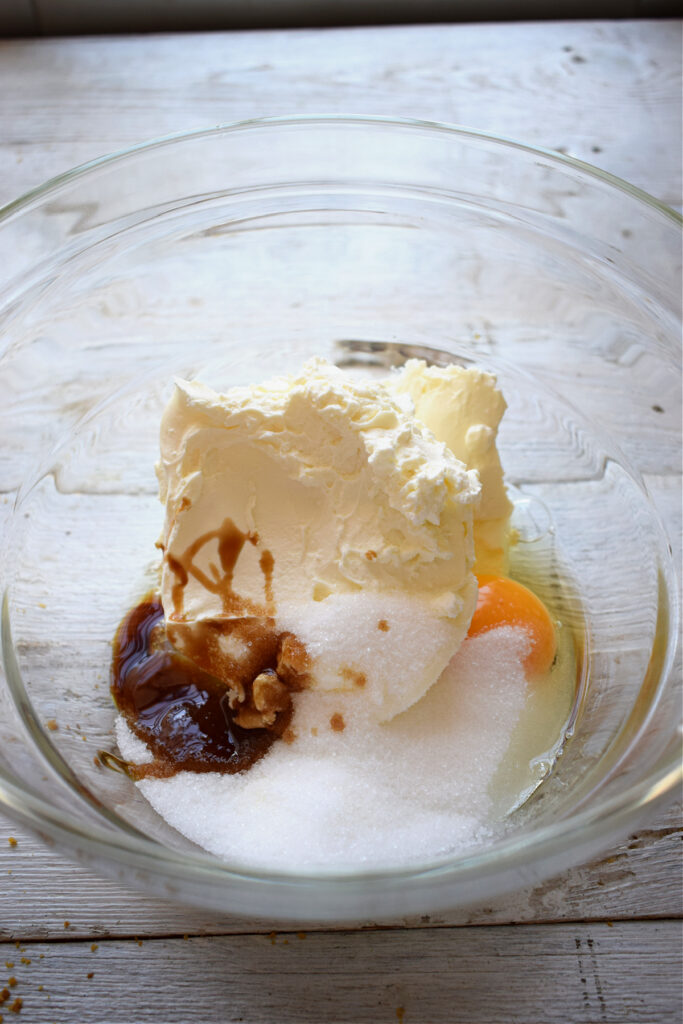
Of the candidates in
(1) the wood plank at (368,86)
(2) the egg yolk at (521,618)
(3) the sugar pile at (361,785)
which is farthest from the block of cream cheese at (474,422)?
(1) the wood plank at (368,86)

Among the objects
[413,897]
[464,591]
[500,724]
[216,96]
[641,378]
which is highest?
[216,96]

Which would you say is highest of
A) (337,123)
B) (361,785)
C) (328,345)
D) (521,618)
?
(337,123)

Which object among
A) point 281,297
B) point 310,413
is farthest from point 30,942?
point 281,297

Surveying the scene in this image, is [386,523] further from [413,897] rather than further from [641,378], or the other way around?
[641,378]

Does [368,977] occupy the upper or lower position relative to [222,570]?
lower

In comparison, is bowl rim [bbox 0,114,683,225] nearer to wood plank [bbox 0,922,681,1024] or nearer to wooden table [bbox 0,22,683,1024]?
wooden table [bbox 0,22,683,1024]

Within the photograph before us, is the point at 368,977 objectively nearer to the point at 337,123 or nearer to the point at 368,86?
the point at 337,123

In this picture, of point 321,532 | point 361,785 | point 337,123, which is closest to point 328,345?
point 337,123

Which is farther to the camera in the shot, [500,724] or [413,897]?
[500,724]
